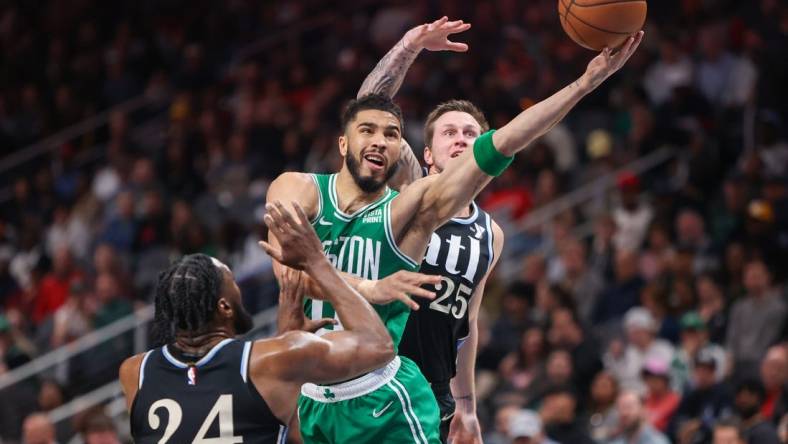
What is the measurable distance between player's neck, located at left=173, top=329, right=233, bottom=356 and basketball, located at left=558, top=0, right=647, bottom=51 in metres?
2.12

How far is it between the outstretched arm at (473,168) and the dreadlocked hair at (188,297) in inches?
47.8

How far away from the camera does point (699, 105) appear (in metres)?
13.1

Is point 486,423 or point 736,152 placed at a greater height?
point 736,152

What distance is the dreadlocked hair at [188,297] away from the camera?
493 cm

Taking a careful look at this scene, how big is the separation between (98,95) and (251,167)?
146 inches

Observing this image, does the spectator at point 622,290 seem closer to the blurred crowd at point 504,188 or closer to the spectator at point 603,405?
the blurred crowd at point 504,188

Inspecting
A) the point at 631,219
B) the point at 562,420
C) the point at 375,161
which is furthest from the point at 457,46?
the point at 631,219

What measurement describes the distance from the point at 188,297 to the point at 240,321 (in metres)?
0.24

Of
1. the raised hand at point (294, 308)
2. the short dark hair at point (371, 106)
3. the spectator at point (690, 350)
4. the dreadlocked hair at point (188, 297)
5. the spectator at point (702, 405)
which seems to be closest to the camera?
the dreadlocked hair at point (188, 297)

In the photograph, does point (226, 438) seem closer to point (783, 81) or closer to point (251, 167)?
point (783, 81)

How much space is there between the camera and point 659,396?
34.2ft

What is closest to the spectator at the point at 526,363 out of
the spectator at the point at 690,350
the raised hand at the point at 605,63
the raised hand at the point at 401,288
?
the spectator at the point at 690,350

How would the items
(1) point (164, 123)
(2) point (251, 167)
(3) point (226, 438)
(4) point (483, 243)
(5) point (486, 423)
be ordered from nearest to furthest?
(3) point (226, 438) → (4) point (483, 243) → (5) point (486, 423) → (2) point (251, 167) → (1) point (164, 123)

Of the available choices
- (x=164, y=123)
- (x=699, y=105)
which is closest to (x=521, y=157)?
(x=699, y=105)
